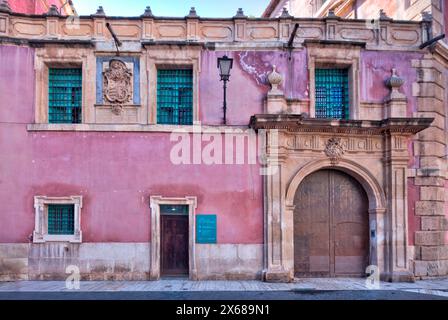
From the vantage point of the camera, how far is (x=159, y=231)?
11953mm

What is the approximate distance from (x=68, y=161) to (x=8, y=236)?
2.63 meters

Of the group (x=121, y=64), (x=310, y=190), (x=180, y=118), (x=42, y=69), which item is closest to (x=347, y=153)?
(x=310, y=190)

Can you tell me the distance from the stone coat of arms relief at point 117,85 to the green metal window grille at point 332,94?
567 cm

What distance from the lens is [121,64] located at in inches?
486

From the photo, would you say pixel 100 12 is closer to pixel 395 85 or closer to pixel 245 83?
pixel 245 83

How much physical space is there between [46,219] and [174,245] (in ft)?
12.1

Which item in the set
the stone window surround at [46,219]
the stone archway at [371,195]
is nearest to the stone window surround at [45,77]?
the stone window surround at [46,219]

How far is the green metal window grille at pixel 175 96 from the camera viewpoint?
12508 millimetres

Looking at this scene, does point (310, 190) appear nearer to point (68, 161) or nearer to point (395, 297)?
point (395, 297)

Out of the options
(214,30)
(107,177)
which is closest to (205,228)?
(107,177)

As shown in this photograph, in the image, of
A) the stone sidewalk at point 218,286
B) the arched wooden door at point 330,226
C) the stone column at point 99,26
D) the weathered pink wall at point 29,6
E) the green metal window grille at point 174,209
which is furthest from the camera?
the weathered pink wall at point 29,6

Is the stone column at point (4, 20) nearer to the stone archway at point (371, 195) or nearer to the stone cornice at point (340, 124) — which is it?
the stone cornice at point (340, 124)

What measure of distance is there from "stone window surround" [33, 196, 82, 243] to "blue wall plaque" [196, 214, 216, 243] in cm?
330

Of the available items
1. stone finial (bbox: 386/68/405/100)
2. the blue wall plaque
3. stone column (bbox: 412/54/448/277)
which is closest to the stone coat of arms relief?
the blue wall plaque
